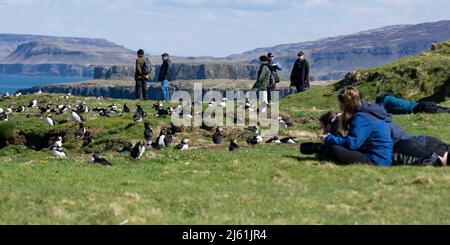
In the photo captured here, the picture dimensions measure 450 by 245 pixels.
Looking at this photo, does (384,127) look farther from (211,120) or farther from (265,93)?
(265,93)

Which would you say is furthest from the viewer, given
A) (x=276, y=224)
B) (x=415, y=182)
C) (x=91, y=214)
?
(x=415, y=182)

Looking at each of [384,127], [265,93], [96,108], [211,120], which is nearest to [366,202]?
[384,127]

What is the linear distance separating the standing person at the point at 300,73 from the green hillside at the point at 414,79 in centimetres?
588

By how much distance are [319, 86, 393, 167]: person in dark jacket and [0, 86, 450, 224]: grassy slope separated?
557mm

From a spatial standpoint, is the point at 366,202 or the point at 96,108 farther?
the point at 96,108

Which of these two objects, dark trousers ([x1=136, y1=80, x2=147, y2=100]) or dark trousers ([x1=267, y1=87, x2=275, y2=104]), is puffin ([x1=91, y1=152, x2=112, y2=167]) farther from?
dark trousers ([x1=136, y1=80, x2=147, y2=100])

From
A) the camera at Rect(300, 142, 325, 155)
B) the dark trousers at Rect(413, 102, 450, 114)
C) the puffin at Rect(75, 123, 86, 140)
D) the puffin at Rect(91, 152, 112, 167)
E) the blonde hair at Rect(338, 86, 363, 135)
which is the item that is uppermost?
the blonde hair at Rect(338, 86, 363, 135)

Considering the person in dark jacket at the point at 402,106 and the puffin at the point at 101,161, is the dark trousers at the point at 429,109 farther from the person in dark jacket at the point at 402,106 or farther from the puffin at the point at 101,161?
the puffin at the point at 101,161

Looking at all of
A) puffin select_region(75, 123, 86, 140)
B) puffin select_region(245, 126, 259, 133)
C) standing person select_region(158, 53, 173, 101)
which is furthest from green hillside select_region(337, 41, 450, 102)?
puffin select_region(75, 123, 86, 140)

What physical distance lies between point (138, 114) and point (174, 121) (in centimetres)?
226

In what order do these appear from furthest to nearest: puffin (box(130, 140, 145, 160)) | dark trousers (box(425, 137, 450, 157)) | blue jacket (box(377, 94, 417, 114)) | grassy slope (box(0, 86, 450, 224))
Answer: blue jacket (box(377, 94, 417, 114))
puffin (box(130, 140, 145, 160))
dark trousers (box(425, 137, 450, 157))
grassy slope (box(0, 86, 450, 224))

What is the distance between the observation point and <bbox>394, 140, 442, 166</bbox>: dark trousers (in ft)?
55.7

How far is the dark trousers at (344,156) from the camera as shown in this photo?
1705cm

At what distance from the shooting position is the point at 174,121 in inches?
1261
